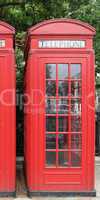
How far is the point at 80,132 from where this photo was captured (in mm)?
8422

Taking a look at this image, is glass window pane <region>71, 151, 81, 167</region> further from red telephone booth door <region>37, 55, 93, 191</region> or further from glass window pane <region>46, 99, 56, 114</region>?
glass window pane <region>46, 99, 56, 114</region>

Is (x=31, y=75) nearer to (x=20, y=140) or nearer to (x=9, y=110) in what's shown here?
(x=9, y=110)

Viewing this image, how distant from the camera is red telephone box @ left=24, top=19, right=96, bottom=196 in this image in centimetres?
838

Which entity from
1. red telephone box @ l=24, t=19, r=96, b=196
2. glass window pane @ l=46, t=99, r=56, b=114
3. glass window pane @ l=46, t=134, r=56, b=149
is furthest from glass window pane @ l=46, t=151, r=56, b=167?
glass window pane @ l=46, t=99, r=56, b=114

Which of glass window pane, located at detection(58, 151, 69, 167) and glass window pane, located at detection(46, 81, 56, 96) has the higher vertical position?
glass window pane, located at detection(46, 81, 56, 96)

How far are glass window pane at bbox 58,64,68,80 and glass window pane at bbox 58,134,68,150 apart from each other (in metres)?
0.96

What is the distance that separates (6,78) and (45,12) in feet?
12.9

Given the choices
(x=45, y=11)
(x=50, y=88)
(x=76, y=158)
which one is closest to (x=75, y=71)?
(x=50, y=88)

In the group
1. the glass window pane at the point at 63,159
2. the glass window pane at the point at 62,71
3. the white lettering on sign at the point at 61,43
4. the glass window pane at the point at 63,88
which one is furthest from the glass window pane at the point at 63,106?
the white lettering on sign at the point at 61,43

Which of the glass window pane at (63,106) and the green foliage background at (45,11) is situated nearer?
the glass window pane at (63,106)

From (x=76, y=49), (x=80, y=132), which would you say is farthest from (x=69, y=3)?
(x=80, y=132)

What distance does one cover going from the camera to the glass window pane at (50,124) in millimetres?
8398

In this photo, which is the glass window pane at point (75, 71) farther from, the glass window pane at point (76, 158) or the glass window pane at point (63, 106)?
the glass window pane at point (76, 158)

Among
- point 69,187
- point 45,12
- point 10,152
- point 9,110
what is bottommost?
point 69,187
